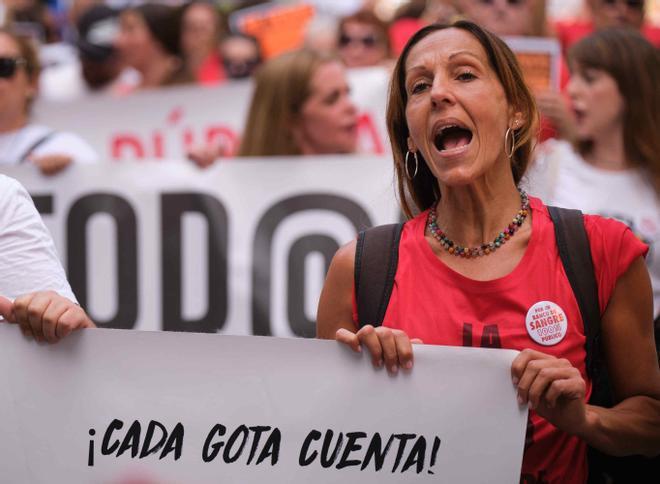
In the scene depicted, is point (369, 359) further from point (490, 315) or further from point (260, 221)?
point (260, 221)

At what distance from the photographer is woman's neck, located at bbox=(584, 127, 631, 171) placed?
418 centimetres

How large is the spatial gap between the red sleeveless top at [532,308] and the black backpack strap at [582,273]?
0.04ft

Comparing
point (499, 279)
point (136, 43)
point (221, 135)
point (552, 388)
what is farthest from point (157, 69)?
point (552, 388)

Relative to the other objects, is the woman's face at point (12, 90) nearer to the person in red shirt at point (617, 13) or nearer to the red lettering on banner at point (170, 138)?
the red lettering on banner at point (170, 138)

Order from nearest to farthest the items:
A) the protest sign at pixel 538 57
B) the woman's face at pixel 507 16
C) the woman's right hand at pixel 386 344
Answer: the woman's right hand at pixel 386 344
the protest sign at pixel 538 57
the woman's face at pixel 507 16

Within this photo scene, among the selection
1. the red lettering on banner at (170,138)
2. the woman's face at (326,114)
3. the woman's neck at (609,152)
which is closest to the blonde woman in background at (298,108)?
the woman's face at (326,114)

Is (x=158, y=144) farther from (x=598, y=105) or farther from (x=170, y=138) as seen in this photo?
(x=598, y=105)

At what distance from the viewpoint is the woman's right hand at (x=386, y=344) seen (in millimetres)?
2189

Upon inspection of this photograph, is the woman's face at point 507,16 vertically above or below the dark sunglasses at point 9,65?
above

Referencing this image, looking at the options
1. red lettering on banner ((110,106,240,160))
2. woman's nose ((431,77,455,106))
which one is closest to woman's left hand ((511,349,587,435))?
woman's nose ((431,77,455,106))

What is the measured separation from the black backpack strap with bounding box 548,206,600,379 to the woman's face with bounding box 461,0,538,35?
319cm

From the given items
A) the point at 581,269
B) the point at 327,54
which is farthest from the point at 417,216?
the point at 327,54

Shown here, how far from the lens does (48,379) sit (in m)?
2.35

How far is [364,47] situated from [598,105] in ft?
8.21
